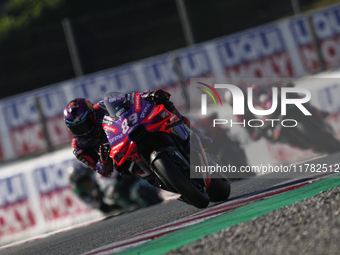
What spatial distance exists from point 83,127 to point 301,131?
11.3ft

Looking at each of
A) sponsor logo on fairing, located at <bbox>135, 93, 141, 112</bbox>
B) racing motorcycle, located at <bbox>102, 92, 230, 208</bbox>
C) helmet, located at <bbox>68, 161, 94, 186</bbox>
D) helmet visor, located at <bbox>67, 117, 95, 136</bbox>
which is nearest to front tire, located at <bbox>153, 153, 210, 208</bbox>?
racing motorcycle, located at <bbox>102, 92, 230, 208</bbox>

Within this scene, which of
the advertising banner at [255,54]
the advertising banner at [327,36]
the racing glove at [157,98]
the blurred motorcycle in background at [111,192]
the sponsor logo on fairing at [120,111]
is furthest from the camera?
the advertising banner at [255,54]

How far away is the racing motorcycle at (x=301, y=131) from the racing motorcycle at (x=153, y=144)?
8.92ft

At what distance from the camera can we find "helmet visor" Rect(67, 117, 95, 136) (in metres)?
5.00

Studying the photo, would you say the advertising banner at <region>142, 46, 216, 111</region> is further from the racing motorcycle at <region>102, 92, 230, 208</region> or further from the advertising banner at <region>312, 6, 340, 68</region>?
the racing motorcycle at <region>102, 92, 230, 208</region>

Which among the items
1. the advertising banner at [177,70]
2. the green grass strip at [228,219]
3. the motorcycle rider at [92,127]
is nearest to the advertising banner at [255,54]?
the advertising banner at [177,70]

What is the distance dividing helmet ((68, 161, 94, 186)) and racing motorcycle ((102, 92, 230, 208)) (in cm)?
288

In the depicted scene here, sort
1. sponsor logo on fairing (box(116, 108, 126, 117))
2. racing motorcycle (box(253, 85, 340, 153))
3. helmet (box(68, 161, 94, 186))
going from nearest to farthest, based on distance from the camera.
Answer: sponsor logo on fairing (box(116, 108, 126, 117)), racing motorcycle (box(253, 85, 340, 153)), helmet (box(68, 161, 94, 186))

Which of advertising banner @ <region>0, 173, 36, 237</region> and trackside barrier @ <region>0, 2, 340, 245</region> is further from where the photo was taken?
trackside barrier @ <region>0, 2, 340, 245</region>

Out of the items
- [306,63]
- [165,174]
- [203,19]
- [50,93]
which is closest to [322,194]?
[165,174]

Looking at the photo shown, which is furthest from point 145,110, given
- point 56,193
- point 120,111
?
point 56,193

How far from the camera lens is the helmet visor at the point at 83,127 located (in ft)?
16.4

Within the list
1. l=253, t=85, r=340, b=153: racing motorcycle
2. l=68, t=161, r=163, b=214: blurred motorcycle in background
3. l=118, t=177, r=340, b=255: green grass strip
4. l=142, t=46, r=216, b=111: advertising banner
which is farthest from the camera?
l=142, t=46, r=216, b=111: advertising banner

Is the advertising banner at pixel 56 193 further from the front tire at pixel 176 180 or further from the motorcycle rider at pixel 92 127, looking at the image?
the front tire at pixel 176 180
